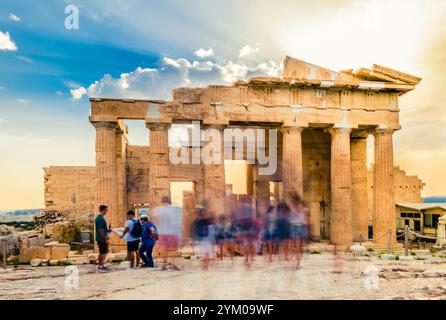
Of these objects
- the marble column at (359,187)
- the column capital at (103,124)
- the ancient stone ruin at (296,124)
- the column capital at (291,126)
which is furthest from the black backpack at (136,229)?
the marble column at (359,187)

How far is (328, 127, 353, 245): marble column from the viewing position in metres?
16.1

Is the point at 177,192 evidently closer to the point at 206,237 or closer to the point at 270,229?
the point at 206,237

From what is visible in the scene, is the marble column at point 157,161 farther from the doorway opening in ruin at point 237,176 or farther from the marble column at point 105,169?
the doorway opening in ruin at point 237,176

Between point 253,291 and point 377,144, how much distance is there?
35.6ft

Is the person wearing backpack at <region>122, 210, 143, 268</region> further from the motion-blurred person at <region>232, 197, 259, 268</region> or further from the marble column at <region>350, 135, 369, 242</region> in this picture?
the marble column at <region>350, 135, 369, 242</region>

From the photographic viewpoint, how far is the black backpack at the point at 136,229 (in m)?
10.5

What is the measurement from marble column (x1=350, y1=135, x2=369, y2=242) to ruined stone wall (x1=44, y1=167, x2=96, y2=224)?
613 inches

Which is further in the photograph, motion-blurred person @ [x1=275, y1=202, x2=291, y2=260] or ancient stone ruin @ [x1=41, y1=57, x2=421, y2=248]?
ancient stone ruin @ [x1=41, y1=57, x2=421, y2=248]

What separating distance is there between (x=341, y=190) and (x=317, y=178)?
121 inches

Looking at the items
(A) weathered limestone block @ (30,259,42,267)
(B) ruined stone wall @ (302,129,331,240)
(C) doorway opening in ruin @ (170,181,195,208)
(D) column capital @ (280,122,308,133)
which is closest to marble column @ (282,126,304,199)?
(D) column capital @ (280,122,308,133)

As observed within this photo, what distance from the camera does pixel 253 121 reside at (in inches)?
615

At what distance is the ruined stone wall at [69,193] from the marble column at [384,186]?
1672 centimetres

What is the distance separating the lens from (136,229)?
10.6 m
